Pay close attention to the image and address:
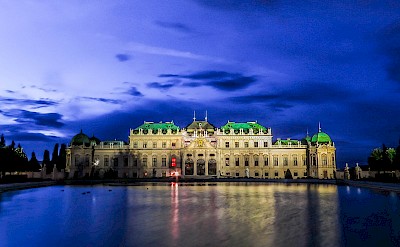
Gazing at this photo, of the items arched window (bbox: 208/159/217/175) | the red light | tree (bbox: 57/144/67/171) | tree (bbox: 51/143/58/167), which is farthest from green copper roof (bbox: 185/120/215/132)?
tree (bbox: 51/143/58/167)

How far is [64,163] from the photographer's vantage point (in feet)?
336

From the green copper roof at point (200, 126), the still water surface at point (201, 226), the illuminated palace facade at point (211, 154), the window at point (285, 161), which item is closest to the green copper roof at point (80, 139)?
the illuminated palace facade at point (211, 154)

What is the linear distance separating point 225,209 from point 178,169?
74531 mm

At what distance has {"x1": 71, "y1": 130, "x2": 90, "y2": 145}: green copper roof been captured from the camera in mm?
100562

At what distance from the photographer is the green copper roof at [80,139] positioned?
3959 inches

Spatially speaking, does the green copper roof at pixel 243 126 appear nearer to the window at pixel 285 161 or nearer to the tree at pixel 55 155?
the window at pixel 285 161

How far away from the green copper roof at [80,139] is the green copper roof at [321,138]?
59.8 metres

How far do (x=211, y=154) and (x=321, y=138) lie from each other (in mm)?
28830

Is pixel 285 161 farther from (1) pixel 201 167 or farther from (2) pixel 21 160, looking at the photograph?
(2) pixel 21 160

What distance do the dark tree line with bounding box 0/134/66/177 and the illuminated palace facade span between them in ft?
13.9

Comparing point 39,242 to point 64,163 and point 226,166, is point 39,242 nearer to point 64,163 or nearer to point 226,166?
point 226,166

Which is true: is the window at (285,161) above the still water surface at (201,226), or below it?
above

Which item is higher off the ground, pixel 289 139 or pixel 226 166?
pixel 289 139

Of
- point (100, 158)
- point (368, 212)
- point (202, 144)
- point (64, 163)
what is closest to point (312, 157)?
point (202, 144)
